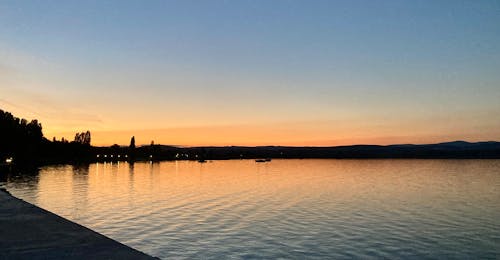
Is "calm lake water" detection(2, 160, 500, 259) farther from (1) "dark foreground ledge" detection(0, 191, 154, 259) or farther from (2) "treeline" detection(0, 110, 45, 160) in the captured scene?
(2) "treeline" detection(0, 110, 45, 160)

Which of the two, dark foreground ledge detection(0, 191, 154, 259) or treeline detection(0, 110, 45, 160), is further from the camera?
treeline detection(0, 110, 45, 160)

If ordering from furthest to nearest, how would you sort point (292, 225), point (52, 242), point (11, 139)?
point (11, 139)
point (292, 225)
point (52, 242)

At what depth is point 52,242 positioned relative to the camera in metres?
16.1

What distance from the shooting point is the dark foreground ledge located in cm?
1399

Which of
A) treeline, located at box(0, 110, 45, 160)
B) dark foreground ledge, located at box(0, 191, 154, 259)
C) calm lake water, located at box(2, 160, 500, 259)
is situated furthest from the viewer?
treeline, located at box(0, 110, 45, 160)

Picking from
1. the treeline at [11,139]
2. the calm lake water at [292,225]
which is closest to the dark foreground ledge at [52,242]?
the calm lake water at [292,225]

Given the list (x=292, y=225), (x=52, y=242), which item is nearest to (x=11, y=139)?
(x=292, y=225)

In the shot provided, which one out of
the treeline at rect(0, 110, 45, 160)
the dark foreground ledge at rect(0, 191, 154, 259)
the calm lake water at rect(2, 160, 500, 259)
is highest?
the treeline at rect(0, 110, 45, 160)

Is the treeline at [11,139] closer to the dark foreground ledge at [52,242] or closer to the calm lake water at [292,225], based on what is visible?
the calm lake water at [292,225]

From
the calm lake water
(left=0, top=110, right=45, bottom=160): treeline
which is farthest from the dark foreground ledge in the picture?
(left=0, top=110, right=45, bottom=160): treeline

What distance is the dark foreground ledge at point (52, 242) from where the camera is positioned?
14.0m

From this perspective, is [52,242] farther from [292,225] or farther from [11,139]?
[11,139]

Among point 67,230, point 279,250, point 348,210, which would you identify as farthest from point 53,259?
point 348,210

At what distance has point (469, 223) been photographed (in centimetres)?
4228
